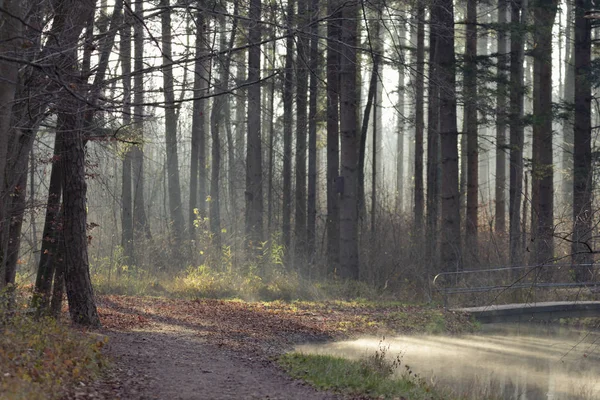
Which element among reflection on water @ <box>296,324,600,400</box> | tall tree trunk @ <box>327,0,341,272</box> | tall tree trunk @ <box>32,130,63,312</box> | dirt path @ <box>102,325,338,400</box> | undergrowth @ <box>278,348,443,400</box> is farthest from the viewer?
tall tree trunk @ <box>327,0,341,272</box>

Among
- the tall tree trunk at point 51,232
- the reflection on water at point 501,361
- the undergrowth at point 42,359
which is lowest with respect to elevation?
the reflection on water at point 501,361

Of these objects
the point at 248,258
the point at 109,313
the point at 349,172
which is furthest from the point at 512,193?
the point at 109,313

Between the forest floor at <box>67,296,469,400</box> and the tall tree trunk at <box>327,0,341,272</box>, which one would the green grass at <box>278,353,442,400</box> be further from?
the tall tree trunk at <box>327,0,341,272</box>

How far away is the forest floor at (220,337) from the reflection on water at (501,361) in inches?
33.0

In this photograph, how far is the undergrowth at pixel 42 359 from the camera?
6781mm

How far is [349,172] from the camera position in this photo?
20.7 m

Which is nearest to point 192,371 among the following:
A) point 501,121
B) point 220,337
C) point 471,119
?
point 220,337

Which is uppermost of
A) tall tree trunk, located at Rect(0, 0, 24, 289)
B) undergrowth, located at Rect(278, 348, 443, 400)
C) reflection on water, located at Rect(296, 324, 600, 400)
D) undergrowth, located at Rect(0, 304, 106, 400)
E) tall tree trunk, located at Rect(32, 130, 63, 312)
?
tall tree trunk, located at Rect(0, 0, 24, 289)

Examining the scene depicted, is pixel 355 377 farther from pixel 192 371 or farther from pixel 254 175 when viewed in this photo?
pixel 254 175

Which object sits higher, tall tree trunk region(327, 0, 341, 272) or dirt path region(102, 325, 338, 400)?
tall tree trunk region(327, 0, 341, 272)

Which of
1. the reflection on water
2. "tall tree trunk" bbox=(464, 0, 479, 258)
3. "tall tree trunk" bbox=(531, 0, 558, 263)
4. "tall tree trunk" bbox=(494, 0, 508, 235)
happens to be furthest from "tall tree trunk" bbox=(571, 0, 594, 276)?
the reflection on water

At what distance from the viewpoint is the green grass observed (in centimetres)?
912

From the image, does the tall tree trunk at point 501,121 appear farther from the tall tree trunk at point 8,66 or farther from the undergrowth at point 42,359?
the undergrowth at point 42,359

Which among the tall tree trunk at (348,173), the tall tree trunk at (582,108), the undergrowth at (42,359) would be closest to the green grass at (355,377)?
the undergrowth at (42,359)
